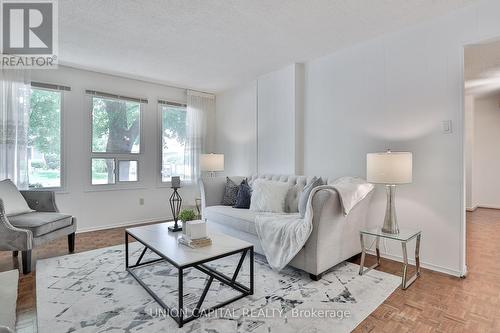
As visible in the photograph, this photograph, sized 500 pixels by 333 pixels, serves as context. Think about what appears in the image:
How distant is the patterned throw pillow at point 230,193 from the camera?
3.72 metres

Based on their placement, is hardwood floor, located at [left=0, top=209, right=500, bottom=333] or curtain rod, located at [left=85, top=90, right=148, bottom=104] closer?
hardwood floor, located at [left=0, top=209, right=500, bottom=333]

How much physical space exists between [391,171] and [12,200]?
3.90 metres

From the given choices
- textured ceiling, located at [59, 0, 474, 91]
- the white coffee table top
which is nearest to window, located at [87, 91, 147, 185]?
textured ceiling, located at [59, 0, 474, 91]

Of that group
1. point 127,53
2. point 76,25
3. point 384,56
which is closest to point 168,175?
point 127,53

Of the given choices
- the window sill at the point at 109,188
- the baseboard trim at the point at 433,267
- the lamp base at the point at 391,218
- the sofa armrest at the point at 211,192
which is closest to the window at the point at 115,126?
the window sill at the point at 109,188

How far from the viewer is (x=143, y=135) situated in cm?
466

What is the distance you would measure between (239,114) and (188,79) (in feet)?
3.57

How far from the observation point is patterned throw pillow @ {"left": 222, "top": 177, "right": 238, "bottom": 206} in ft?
12.2

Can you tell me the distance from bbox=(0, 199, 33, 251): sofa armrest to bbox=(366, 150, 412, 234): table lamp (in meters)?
3.28

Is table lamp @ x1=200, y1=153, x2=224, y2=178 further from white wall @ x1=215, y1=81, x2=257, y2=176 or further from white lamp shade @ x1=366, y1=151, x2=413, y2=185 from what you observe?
white lamp shade @ x1=366, y1=151, x2=413, y2=185

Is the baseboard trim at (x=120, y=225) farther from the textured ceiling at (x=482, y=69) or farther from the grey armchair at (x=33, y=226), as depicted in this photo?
the textured ceiling at (x=482, y=69)

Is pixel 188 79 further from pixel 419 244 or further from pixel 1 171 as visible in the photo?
pixel 419 244

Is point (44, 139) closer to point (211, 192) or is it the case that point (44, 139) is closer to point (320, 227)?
point (211, 192)

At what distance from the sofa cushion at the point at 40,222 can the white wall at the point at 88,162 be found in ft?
3.60
